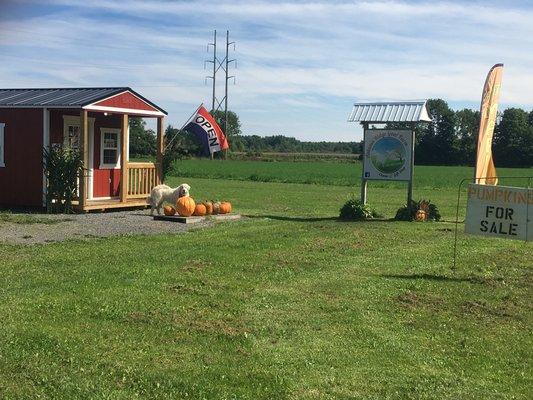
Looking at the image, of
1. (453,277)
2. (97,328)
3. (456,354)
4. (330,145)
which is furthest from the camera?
→ (330,145)

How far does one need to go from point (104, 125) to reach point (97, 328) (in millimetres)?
14788

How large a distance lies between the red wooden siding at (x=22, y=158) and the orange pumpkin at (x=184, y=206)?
4158 mm

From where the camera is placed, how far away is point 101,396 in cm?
493

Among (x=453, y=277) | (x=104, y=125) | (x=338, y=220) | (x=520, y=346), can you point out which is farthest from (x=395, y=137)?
(x=520, y=346)

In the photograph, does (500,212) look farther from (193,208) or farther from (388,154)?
(388,154)

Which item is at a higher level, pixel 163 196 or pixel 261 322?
pixel 163 196

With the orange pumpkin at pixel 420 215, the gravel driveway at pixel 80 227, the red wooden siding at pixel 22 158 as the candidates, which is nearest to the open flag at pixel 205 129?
the gravel driveway at pixel 80 227

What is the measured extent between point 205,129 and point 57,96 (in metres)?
4.42

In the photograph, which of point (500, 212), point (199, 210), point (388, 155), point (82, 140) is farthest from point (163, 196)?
point (500, 212)

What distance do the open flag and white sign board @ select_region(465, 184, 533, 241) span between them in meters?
11.9

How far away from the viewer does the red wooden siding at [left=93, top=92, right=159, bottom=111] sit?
62.2 feet

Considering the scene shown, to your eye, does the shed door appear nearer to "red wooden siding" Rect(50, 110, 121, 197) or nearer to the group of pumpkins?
"red wooden siding" Rect(50, 110, 121, 197)

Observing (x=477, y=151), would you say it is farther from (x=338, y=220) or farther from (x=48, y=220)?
(x=48, y=220)

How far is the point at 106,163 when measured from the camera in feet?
67.7
